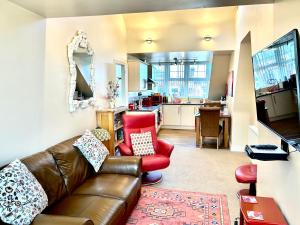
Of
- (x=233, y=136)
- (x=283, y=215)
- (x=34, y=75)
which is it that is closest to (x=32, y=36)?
(x=34, y=75)

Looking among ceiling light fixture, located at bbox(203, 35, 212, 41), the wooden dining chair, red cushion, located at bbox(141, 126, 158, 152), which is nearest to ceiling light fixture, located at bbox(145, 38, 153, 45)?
ceiling light fixture, located at bbox(203, 35, 212, 41)

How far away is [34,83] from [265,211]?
2.55 meters

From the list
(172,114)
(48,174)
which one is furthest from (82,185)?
(172,114)

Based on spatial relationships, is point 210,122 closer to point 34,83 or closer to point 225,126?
point 225,126

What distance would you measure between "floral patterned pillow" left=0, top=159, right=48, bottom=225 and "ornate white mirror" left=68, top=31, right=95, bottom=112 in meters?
1.56

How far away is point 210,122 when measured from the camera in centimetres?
550

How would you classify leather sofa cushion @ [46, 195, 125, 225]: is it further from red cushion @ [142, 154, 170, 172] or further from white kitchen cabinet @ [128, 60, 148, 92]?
white kitchen cabinet @ [128, 60, 148, 92]

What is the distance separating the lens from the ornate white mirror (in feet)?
11.0

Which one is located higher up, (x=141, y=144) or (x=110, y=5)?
(x=110, y=5)

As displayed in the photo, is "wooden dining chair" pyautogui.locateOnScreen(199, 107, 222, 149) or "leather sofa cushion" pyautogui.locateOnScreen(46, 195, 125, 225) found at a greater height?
"wooden dining chair" pyautogui.locateOnScreen(199, 107, 222, 149)

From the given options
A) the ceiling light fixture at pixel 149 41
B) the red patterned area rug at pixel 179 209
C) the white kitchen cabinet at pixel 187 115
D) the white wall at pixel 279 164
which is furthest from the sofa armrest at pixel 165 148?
the white kitchen cabinet at pixel 187 115

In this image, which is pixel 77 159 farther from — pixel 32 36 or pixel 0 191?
pixel 32 36

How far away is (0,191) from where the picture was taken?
170cm

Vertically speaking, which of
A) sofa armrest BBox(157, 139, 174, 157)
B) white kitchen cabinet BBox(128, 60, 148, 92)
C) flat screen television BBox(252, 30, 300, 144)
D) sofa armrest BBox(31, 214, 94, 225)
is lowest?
sofa armrest BBox(31, 214, 94, 225)
